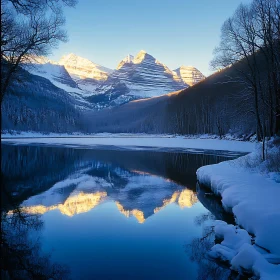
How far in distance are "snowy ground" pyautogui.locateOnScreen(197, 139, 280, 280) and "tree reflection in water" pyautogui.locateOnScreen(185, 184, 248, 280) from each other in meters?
0.19

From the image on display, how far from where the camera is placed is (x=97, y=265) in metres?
6.09

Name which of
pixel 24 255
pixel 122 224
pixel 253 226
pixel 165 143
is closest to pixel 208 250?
pixel 253 226

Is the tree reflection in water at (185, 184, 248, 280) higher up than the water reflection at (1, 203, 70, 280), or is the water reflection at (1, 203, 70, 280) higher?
the water reflection at (1, 203, 70, 280)

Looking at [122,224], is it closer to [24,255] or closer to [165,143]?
[24,255]

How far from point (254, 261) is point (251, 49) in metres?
16.6

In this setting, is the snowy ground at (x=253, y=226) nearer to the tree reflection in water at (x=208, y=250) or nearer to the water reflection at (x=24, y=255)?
the tree reflection in water at (x=208, y=250)

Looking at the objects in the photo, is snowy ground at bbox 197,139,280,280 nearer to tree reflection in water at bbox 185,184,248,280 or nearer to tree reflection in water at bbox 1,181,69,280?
tree reflection in water at bbox 185,184,248,280

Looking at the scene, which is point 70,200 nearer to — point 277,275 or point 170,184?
point 170,184

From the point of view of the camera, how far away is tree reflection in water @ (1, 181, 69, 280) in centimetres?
555

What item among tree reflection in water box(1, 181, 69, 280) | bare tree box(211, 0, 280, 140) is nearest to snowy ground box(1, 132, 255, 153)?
bare tree box(211, 0, 280, 140)

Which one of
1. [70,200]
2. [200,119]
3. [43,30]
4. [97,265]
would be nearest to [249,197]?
[97,265]

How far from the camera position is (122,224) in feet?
28.8

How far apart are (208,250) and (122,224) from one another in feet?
10.0

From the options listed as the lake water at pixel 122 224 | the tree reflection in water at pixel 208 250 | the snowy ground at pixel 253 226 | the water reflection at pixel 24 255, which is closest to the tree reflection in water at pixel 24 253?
the water reflection at pixel 24 255
